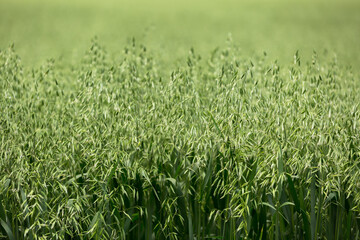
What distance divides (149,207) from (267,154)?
3.28 feet

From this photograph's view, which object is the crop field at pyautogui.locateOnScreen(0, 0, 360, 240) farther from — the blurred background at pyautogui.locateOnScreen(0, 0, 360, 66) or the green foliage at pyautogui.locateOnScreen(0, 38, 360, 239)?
the blurred background at pyautogui.locateOnScreen(0, 0, 360, 66)

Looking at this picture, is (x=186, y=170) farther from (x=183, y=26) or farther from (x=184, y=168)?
(x=183, y=26)

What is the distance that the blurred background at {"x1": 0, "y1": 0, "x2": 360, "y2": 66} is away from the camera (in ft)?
40.6

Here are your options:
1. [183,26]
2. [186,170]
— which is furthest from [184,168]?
[183,26]

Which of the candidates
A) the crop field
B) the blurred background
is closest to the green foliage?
the crop field

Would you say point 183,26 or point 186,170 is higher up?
point 183,26

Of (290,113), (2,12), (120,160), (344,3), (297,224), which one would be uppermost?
(344,3)

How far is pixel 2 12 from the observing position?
20125 mm

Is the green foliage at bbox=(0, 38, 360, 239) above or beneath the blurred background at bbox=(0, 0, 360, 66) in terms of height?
beneath

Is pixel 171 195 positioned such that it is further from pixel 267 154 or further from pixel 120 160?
pixel 267 154

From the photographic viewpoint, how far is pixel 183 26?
1781 centimetres

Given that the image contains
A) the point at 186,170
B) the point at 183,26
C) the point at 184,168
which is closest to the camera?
the point at 186,170

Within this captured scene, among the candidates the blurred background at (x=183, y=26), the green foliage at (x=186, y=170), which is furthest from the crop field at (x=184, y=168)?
the blurred background at (x=183, y=26)

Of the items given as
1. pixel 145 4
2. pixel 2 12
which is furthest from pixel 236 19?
pixel 2 12
